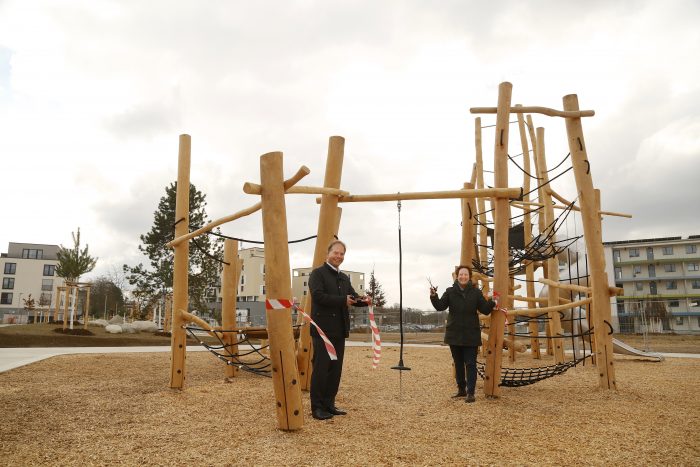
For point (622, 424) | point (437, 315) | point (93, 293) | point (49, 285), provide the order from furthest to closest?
point (49, 285), point (93, 293), point (437, 315), point (622, 424)

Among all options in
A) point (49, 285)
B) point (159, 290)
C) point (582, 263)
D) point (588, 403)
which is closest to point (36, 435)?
point (588, 403)

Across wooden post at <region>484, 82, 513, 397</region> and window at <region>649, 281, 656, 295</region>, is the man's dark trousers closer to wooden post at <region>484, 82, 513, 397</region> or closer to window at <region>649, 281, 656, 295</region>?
wooden post at <region>484, 82, 513, 397</region>

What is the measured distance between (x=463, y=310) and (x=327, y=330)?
6.30ft

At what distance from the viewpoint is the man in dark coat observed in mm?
4785

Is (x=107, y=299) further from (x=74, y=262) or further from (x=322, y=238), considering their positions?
(x=322, y=238)

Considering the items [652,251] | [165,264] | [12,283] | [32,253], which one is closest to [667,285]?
[652,251]

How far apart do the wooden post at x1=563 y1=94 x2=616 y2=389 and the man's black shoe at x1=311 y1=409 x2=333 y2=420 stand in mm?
3883

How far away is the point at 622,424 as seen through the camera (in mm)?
4512

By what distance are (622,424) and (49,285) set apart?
8191 cm

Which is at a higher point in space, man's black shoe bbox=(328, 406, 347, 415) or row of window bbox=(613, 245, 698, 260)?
row of window bbox=(613, 245, 698, 260)

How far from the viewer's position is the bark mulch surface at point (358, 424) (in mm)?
3539

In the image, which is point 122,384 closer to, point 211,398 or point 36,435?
point 211,398

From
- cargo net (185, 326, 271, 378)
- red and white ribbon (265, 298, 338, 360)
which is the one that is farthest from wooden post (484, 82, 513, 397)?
cargo net (185, 326, 271, 378)

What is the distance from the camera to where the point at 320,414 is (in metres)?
4.77
